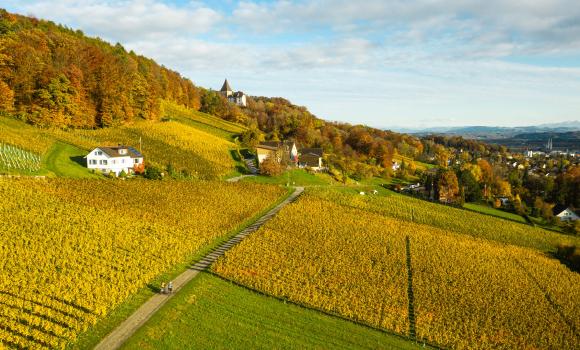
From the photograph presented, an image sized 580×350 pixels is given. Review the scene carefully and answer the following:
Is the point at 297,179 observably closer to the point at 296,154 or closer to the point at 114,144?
the point at 296,154

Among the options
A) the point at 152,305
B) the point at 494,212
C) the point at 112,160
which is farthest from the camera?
the point at 494,212

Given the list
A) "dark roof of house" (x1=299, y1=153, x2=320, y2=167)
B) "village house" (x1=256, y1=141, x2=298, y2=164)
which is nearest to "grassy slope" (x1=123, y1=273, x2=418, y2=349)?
"village house" (x1=256, y1=141, x2=298, y2=164)

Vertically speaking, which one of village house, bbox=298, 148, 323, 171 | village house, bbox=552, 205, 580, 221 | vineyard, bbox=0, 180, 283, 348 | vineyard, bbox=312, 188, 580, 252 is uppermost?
village house, bbox=298, 148, 323, 171

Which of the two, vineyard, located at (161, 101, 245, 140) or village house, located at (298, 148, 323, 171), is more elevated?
vineyard, located at (161, 101, 245, 140)

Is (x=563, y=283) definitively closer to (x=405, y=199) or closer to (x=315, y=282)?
(x=315, y=282)

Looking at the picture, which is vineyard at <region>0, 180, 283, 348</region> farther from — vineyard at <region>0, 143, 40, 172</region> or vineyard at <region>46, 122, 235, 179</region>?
vineyard at <region>46, 122, 235, 179</region>

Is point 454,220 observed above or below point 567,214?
above

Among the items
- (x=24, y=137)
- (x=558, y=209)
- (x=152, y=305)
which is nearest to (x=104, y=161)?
(x=24, y=137)
